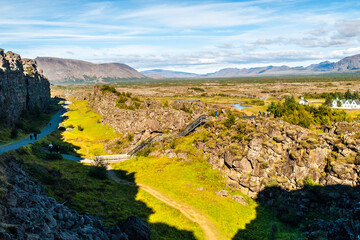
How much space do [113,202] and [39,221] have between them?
1545cm

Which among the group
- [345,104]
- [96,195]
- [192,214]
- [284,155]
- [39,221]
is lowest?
[192,214]

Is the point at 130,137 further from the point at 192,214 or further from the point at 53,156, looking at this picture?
the point at 192,214

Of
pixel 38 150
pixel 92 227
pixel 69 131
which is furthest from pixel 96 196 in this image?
pixel 69 131

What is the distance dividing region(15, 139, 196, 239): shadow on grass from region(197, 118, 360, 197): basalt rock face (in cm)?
1497

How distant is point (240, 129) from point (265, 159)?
7.46 meters

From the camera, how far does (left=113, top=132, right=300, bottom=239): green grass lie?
2997 cm

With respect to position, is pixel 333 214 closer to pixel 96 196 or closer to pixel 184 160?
pixel 184 160

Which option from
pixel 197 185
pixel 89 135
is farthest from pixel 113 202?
pixel 89 135

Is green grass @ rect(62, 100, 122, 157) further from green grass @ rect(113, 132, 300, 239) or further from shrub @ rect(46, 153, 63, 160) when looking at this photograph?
green grass @ rect(113, 132, 300, 239)

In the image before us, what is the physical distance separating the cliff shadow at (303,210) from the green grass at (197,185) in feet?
1.36

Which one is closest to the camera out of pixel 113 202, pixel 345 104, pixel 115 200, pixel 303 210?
pixel 113 202

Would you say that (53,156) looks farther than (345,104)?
No

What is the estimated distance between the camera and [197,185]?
1508 inches

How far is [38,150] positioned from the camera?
44.0 metres
